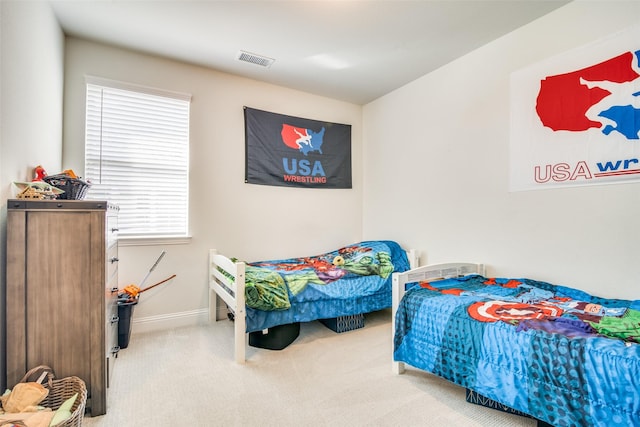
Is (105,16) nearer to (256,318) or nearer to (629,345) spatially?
(256,318)

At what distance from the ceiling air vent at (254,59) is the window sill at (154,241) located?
5.72ft

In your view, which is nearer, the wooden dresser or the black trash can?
the wooden dresser

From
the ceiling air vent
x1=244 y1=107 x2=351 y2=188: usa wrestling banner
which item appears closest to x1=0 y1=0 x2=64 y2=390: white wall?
the ceiling air vent

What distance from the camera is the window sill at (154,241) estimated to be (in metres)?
2.71

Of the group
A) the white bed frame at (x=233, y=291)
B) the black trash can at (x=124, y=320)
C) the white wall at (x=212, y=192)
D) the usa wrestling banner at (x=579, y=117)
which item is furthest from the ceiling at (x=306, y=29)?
the black trash can at (x=124, y=320)

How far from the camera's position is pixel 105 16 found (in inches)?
89.4

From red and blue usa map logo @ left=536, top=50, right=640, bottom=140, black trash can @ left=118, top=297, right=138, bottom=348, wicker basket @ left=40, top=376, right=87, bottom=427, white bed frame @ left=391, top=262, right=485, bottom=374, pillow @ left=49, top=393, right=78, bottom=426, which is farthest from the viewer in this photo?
black trash can @ left=118, top=297, right=138, bottom=348

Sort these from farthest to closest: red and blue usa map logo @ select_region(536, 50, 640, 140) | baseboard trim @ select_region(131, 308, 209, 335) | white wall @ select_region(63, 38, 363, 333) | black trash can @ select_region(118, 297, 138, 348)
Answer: baseboard trim @ select_region(131, 308, 209, 335)
white wall @ select_region(63, 38, 363, 333)
black trash can @ select_region(118, 297, 138, 348)
red and blue usa map logo @ select_region(536, 50, 640, 140)

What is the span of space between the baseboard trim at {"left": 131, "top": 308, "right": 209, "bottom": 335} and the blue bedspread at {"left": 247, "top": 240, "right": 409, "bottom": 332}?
697 mm

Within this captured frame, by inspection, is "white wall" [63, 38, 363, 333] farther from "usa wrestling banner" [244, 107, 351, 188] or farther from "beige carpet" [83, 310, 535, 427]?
Result: "beige carpet" [83, 310, 535, 427]

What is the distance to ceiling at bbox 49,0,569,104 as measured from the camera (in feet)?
7.09

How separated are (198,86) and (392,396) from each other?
3.07 metres

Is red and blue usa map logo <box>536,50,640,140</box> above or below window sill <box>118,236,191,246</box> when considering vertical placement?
above

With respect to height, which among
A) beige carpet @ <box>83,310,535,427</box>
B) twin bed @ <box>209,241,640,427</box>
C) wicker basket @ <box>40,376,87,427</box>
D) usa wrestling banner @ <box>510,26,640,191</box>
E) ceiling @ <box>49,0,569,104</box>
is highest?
ceiling @ <box>49,0,569,104</box>
